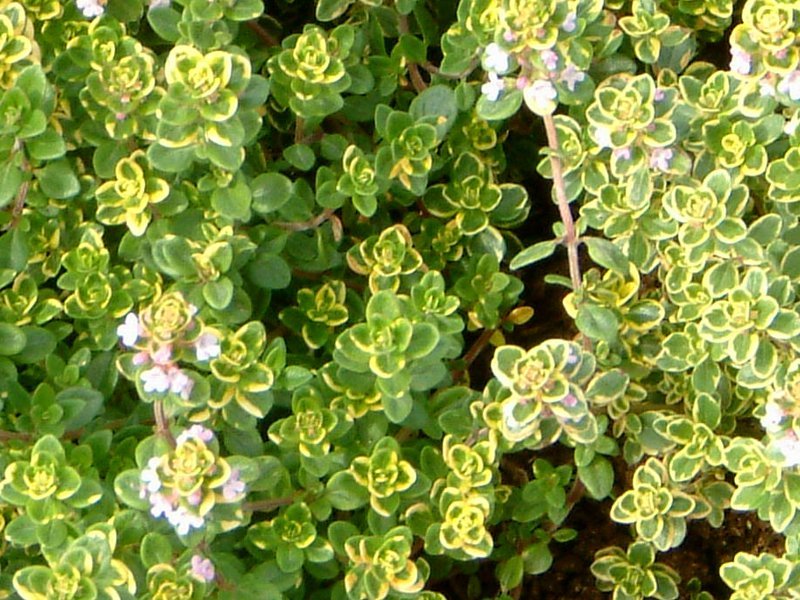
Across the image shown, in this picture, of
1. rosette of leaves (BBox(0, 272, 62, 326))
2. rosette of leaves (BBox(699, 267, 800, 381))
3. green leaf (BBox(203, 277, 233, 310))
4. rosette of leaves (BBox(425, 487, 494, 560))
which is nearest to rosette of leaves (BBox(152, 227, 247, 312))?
green leaf (BBox(203, 277, 233, 310))

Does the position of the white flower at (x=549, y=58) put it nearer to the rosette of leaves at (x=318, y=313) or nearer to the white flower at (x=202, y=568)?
the rosette of leaves at (x=318, y=313)

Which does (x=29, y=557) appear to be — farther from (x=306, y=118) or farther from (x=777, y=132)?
(x=777, y=132)

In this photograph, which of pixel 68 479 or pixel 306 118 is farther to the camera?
pixel 306 118

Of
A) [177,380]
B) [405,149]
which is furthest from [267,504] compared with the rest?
[405,149]

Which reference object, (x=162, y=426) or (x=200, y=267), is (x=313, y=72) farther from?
(x=162, y=426)

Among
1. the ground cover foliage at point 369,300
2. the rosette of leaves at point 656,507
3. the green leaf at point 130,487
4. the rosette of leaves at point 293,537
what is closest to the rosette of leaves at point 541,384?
the ground cover foliage at point 369,300

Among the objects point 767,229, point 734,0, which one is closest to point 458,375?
point 767,229
